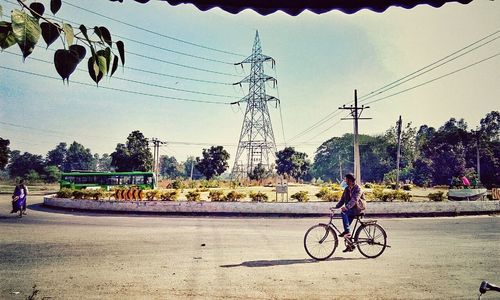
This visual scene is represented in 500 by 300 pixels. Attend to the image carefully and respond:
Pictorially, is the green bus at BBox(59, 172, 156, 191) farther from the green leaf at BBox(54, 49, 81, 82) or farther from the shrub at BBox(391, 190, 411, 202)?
the green leaf at BBox(54, 49, 81, 82)

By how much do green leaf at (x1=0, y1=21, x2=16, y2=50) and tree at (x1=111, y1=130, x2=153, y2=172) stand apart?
54.5 m

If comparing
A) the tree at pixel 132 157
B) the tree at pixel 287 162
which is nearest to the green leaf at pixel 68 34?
the tree at pixel 132 157

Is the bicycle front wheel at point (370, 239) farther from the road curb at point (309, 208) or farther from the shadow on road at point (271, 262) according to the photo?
the road curb at point (309, 208)

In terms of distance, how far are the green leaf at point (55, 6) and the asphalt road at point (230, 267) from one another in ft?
14.8

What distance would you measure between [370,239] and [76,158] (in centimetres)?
12463

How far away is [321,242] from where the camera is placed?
7.36m

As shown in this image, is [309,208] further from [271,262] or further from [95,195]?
[95,195]

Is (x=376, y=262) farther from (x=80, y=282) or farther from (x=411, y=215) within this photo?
(x=411, y=215)

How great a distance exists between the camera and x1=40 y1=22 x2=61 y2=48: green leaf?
1144mm

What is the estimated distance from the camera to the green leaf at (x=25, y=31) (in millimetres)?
935

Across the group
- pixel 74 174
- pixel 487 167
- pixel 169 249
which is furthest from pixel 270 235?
pixel 487 167

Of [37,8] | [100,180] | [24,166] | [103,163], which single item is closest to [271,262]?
[37,8]

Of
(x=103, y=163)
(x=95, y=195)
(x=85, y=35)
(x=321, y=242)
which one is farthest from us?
(x=103, y=163)

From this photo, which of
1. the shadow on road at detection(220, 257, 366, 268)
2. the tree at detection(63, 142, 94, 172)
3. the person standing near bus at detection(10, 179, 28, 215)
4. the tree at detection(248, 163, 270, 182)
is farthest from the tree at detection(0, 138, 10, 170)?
the tree at detection(63, 142, 94, 172)
